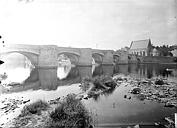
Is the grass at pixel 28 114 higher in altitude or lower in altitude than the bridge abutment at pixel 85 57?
lower

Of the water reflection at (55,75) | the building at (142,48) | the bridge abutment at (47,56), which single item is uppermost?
the building at (142,48)

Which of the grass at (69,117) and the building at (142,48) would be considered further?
the building at (142,48)

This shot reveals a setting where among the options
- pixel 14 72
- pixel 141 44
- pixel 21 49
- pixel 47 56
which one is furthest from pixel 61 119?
pixel 141 44

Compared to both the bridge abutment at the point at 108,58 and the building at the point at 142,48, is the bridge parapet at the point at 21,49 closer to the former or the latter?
the bridge abutment at the point at 108,58

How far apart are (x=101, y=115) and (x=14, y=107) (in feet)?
5.65

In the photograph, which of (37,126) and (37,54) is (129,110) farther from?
(37,54)

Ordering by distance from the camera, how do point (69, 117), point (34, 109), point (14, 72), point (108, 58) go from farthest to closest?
point (108, 58) < point (14, 72) < point (34, 109) < point (69, 117)

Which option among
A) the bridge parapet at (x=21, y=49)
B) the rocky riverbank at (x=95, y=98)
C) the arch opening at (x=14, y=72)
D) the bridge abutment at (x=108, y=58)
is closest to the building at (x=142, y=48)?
the bridge abutment at (x=108, y=58)

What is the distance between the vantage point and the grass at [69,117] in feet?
6.57

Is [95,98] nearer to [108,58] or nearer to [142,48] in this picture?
[108,58]

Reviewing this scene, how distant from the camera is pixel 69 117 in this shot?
2104 mm

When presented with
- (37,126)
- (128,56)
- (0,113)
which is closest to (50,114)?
(37,126)

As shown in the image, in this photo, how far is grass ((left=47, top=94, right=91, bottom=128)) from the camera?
2.00 meters

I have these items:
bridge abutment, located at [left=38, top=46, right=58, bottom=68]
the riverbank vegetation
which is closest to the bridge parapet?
bridge abutment, located at [left=38, top=46, right=58, bottom=68]
